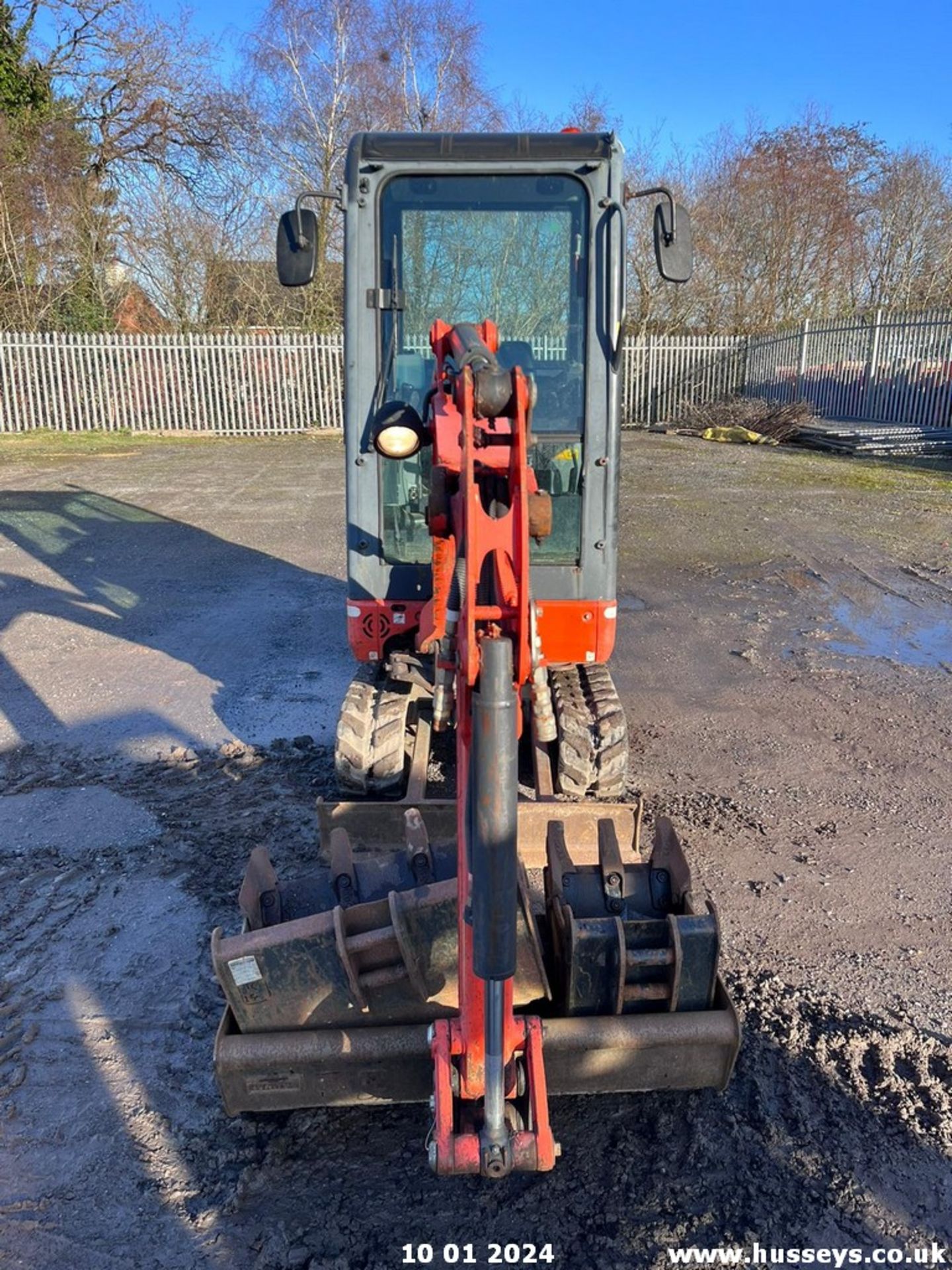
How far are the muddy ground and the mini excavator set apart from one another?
0.82 ft

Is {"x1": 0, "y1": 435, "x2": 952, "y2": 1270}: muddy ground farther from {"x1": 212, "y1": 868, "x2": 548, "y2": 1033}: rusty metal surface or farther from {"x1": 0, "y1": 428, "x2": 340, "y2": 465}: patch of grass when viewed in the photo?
{"x1": 0, "y1": 428, "x2": 340, "y2": 465}: patch of grass

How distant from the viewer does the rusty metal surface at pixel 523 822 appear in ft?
12.2

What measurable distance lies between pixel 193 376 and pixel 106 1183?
64.9 feet

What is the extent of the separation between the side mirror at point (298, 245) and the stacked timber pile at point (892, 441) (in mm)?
15117

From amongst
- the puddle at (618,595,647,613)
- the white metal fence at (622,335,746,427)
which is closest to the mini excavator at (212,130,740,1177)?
the puddle at (618,595,647,613)

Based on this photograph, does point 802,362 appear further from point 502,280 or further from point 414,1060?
point 414,1060

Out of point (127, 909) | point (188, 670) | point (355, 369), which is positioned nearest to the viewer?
point (127, 909)

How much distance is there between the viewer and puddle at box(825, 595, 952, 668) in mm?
6832

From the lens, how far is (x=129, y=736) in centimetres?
540

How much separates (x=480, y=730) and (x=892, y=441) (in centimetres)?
1733

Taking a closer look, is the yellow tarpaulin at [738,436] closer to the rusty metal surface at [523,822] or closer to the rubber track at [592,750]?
the rubber track at [592,750]

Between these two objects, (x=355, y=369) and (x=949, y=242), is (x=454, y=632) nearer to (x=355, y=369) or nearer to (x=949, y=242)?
(x=355, y=369)

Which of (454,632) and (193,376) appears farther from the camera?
(193,376)

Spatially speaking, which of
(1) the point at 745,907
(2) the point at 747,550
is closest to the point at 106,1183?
(1) the point at 745,907
